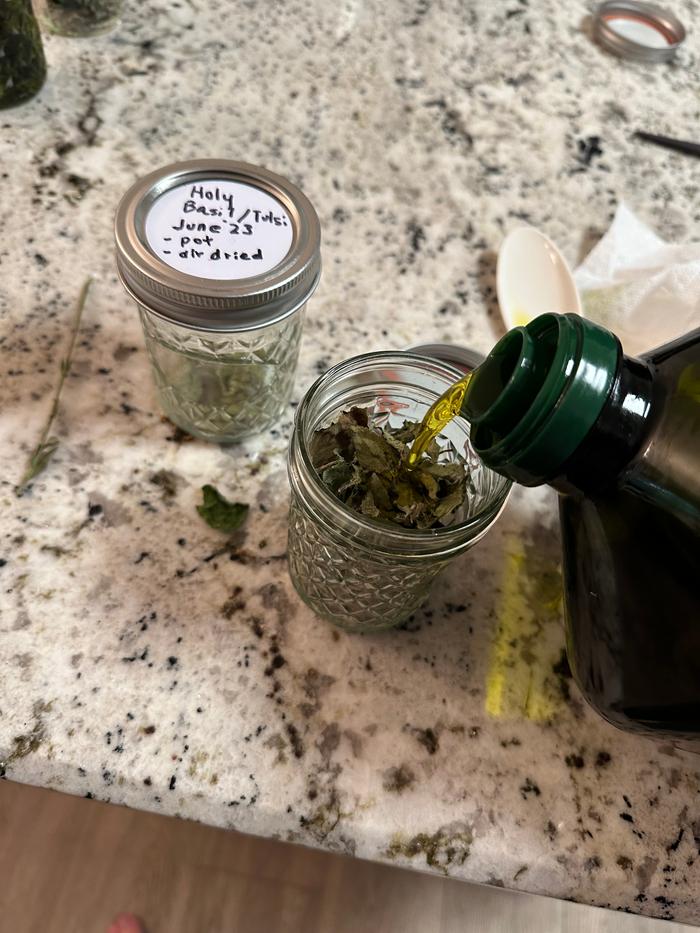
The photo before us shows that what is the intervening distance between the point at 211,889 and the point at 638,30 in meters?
1.17

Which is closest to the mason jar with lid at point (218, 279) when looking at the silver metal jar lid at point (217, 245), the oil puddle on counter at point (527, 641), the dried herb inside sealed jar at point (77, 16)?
the silver metal jar lid at point (217, 245)

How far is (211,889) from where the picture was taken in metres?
0.81

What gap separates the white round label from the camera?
430 millimetres

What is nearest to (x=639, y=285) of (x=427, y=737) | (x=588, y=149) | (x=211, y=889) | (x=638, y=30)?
(x=588, y=149)

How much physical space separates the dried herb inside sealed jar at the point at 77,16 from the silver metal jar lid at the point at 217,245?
0.43 m

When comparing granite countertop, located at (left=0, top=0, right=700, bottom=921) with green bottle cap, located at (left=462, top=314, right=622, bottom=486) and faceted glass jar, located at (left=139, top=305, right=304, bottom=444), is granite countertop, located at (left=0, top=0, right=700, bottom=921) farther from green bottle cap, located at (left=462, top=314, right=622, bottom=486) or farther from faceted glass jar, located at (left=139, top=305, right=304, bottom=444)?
green bottle cap, located at (left=462, top=314, right=622, bottom=486)

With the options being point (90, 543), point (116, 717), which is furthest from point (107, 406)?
point (116, 717)

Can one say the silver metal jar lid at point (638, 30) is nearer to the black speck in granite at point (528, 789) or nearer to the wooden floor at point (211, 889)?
the black speck in granite at point (528, 789)

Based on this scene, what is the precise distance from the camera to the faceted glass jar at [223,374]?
18.5 inches

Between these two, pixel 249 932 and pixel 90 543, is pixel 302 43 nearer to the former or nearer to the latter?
pixel 90 543

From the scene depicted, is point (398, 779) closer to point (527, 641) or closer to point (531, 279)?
point (527, 641)

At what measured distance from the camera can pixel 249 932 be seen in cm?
78

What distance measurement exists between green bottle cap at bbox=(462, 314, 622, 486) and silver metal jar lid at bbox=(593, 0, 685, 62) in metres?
0.78

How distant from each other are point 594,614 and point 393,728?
0.14 metres
